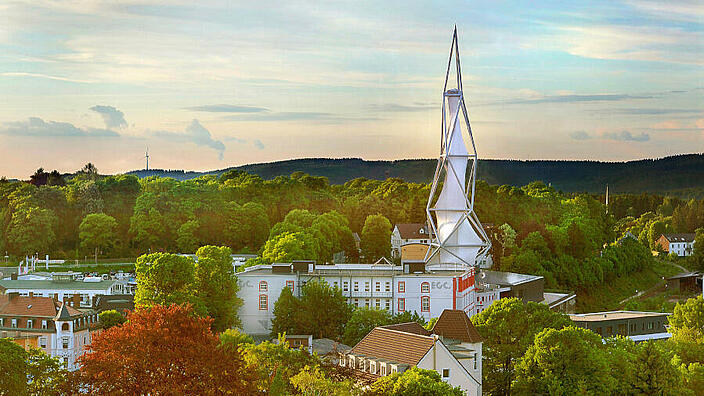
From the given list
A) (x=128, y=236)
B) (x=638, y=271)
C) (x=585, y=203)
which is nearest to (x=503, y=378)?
(x=128, y=236)

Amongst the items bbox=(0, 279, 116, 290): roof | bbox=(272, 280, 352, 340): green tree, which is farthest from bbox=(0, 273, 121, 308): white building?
bbox=(272, 280, 352, 340): green tree

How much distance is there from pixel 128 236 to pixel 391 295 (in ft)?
142

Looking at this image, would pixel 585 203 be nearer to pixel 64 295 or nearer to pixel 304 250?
pixel 304 250

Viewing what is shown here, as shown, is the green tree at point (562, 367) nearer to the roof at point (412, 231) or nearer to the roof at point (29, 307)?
the roof at point (29, 307)

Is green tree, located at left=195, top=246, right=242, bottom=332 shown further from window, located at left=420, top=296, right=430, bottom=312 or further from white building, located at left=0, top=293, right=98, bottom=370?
window, located at left=420, top=296, right=430, bottom=312

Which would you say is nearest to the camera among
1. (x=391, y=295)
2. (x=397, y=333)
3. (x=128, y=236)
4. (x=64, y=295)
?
(x=397, y=333)

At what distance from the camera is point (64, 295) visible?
69.9 meters

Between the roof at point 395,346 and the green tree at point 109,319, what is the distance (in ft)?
60.6

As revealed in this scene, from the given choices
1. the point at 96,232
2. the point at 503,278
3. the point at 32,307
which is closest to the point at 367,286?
the point at 32,307

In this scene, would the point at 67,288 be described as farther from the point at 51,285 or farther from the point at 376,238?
the point at 376,238

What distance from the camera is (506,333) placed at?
164 ft

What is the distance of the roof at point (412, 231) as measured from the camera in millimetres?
107938

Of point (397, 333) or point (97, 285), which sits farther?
point (97, 285)

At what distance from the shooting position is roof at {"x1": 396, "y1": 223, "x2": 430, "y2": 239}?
107938 mm
